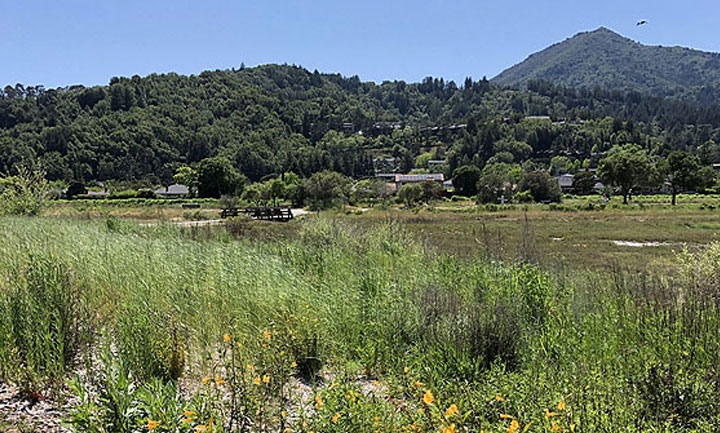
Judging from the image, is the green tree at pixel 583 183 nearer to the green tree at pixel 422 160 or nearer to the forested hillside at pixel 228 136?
the forested hillside at pixel 228 136

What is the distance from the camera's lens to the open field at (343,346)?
331 cm

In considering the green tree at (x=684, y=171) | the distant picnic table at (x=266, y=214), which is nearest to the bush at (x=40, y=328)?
the distant picnic table at (x=266, y=214)

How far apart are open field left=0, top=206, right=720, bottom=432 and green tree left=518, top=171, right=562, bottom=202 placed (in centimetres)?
7134

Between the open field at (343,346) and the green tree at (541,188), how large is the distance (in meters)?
71.3

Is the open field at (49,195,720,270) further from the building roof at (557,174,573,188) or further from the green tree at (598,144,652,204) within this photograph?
the building roof at (557,174,573,188)

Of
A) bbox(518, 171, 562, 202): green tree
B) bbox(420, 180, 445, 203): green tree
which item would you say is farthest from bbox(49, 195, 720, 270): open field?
bbox(518, 171, 562, 202): green tree

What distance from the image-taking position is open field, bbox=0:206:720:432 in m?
3.31

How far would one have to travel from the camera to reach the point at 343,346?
17.0ft

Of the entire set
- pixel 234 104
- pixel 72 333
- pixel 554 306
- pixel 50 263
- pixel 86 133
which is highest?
pixel 234 104

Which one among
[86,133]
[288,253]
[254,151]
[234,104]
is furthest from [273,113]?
[288,253]

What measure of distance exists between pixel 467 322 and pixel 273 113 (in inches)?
7592

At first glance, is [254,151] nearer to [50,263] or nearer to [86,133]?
[86,133]

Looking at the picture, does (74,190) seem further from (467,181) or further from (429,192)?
(467,181)

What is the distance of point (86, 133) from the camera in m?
132
